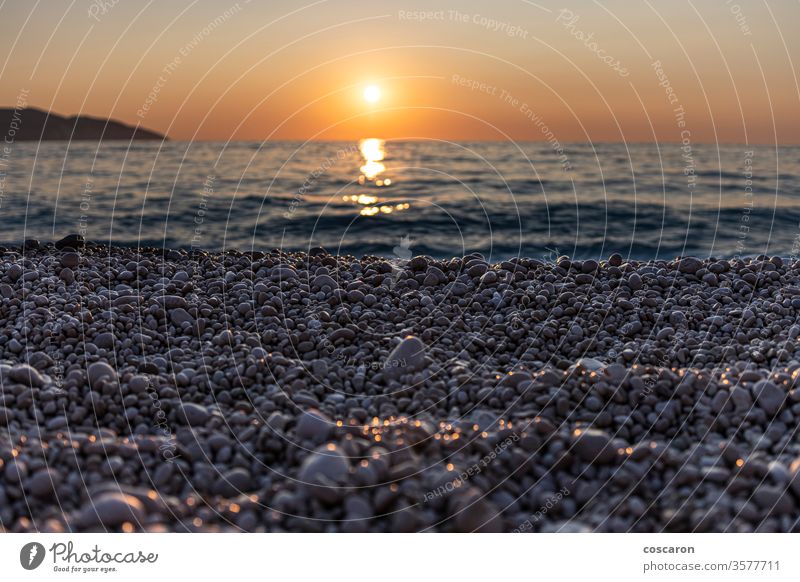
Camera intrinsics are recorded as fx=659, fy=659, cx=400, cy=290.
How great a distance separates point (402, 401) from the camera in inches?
164

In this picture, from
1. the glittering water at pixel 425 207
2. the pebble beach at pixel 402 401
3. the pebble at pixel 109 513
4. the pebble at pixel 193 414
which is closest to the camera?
the pebble at pixel 109 513

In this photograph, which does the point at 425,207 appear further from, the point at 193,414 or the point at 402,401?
the point at 193,414

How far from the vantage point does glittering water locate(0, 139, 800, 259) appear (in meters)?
12.8

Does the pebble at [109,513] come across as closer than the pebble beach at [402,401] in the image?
Yes

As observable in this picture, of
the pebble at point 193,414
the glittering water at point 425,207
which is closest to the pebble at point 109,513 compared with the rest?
the pebble at point 193,414

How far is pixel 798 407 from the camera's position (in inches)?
157
